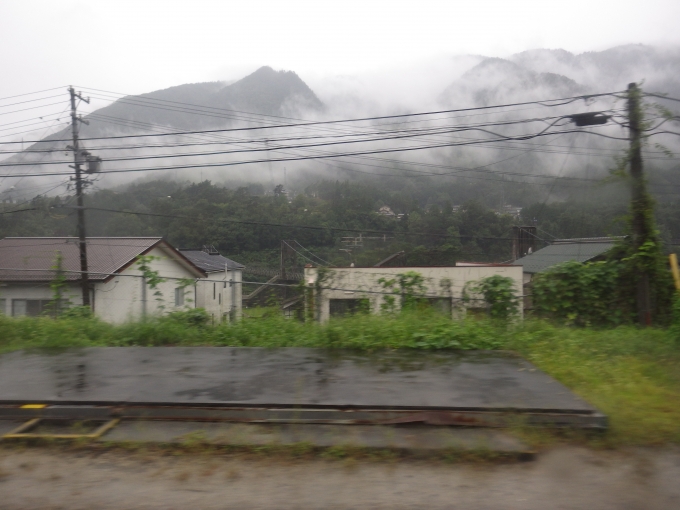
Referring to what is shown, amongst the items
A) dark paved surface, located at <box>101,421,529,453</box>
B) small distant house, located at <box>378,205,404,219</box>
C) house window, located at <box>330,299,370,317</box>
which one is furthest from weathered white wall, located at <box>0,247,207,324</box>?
small distant house, located at <box>378,205,404,219</box>

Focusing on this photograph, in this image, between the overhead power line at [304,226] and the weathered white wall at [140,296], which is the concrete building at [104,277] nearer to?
the weathered white wall at [140,296]

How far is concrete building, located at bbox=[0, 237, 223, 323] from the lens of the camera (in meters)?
9.95

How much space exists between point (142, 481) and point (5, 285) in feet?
33.7

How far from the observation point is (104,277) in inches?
537

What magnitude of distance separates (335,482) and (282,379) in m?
2.41

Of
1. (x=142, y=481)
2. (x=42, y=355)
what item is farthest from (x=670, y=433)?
(x=42, y=355)

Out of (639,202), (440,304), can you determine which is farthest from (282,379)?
(639,202)

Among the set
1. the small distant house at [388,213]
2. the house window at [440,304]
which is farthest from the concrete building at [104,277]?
the small distant house at [388,213]

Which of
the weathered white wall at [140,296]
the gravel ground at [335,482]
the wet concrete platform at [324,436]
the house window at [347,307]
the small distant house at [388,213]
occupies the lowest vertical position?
the gravel ground at [335,482]

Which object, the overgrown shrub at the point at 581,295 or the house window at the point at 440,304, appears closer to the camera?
the house window at the point at 440,304

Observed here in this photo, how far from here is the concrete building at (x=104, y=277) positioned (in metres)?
9.95

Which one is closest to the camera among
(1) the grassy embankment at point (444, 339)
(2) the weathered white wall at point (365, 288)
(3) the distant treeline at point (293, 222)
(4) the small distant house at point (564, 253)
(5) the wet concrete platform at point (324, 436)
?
(5) the wet concrete platform at point (324, 436)

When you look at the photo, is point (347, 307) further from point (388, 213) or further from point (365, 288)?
point (388, 213)

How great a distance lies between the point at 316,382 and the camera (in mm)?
5934
